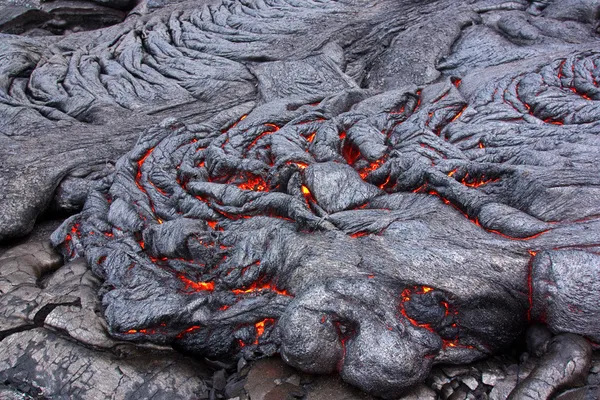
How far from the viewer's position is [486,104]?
5051 millimetres

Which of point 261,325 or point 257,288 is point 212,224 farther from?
point 261,325

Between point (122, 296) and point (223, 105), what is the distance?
10.2 ft

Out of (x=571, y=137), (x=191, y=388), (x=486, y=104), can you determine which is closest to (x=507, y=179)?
(x=571, y=137)

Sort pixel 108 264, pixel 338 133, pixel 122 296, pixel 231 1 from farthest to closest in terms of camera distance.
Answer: pixel 231 1, pixel 338 133, pixel 108 264, pixel 122 296

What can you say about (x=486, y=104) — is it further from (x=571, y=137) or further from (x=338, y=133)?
(x=338, y=133)

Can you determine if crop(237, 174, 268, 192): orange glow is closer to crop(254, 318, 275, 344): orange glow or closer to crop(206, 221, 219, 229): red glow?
crop(206, 221, 219, 229): red glow

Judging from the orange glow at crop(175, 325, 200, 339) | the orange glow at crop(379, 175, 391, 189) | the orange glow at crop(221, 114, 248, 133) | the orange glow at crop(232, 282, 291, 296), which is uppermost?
the orange glow at crop(221, 114, 248, 133)

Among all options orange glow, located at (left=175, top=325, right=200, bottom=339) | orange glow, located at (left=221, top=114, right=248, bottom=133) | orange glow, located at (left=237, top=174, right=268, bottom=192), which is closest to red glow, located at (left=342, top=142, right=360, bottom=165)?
orange glow, located at (left=237, top=174, right=268, bottom=192)

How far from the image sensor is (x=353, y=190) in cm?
402

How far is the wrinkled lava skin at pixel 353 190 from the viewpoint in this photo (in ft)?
10.1

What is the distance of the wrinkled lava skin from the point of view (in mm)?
3064

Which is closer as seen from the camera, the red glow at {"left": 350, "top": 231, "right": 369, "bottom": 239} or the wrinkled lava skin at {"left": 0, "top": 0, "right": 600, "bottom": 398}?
the wrinkled lava skin at {"left": 0, "top": 0, "right": 600, "bottom": 398}

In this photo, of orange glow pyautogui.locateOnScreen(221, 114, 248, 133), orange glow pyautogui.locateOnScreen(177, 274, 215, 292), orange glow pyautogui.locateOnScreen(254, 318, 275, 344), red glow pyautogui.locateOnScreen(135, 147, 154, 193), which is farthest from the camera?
orange glow pyautogui.locateOnScreen(221, 114, 248, 133)

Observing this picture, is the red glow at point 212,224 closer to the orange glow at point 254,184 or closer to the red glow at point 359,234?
the orange glow at point 254,184
